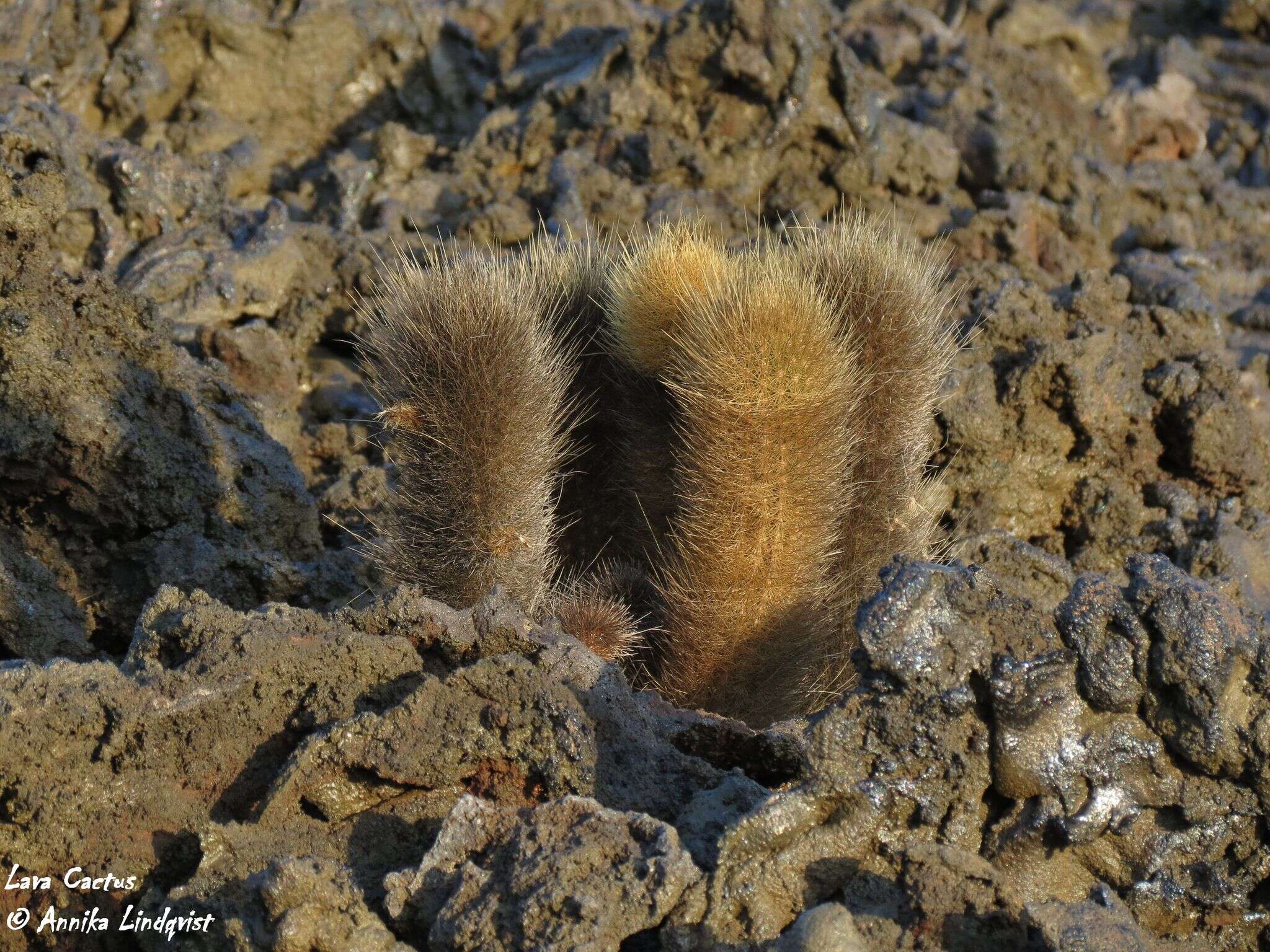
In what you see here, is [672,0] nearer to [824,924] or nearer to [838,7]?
[838,7]

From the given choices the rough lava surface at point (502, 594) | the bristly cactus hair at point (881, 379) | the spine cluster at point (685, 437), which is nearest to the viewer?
the rough lava surface at point (502, 594)

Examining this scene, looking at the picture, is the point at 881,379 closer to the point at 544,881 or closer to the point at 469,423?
the point at 469,423

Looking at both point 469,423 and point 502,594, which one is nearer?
point 502,594

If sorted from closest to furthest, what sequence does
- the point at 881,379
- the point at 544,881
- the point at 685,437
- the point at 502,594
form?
the point at 544,881 < the point at 502,594 < the point at 685,437 < the point at 881,379

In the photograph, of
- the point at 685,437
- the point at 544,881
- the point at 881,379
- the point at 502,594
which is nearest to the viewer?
the point at 544,881

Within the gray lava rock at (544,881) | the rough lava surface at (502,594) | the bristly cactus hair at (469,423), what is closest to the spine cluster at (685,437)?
the bristly cactus hair at (469,423)

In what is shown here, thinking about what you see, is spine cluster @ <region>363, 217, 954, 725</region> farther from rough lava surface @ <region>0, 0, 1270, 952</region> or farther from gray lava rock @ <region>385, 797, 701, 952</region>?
gray lava rock @ <region>385, 797, 701, 952</region>

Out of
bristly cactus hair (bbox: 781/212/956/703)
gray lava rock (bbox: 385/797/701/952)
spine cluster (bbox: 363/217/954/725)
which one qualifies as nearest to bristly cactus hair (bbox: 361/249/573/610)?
spine cluster (bbox: 363/217/954/725)

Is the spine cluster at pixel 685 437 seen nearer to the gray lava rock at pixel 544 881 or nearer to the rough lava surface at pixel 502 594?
the rough lava surface at pixel 502 594

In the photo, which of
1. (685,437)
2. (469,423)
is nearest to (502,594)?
(469,423)
